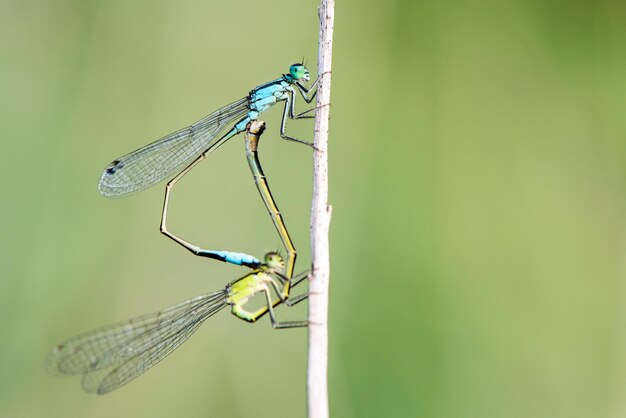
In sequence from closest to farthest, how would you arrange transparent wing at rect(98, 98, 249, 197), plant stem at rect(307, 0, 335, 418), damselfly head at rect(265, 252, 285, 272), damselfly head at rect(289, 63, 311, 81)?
plant stem at rect(307, 0, 335, 418) → damselfly head at rect(265, 252, 285, 272) → damselfly head at rect(289, 63, 311, 81) → transparent wing at rect(98, 98, 249, 197)

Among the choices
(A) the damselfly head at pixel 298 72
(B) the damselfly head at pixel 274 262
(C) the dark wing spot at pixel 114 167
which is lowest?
(B) the damselfly head at pixel 274 262

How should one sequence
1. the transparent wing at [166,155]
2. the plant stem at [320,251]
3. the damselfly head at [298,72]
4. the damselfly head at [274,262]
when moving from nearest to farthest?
the plant stem at [320,251] < the damselfly head at [274,262] < the damselfly head at [298,72] < the transparent wing at [166,155]

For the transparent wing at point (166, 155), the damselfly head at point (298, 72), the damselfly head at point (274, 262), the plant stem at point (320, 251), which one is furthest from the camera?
the transparent wing at point (166, 155)

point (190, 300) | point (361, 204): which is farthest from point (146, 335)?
point (361, 204)

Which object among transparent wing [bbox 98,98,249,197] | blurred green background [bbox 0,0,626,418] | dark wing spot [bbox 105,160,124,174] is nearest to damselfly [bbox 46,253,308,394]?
blurred green background [bbox 0,0,626,418]

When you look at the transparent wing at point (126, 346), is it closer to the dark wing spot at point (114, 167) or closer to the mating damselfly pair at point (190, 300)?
the mating damselfly pair at point (190, 300)

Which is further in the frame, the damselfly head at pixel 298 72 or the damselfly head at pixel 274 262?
the damselfly head at pixel 298 72

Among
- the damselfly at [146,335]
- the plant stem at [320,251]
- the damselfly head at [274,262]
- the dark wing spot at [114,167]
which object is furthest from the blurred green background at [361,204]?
the plant stem at [320,251]

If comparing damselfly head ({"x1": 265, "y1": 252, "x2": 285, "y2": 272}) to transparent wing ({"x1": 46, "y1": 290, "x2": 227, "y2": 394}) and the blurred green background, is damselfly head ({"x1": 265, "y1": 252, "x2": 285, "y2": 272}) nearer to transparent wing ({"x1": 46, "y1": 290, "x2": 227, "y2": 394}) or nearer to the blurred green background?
transparent wing ({"x1": 46, "y1": 290, "x2": 227, "y2": 394})
